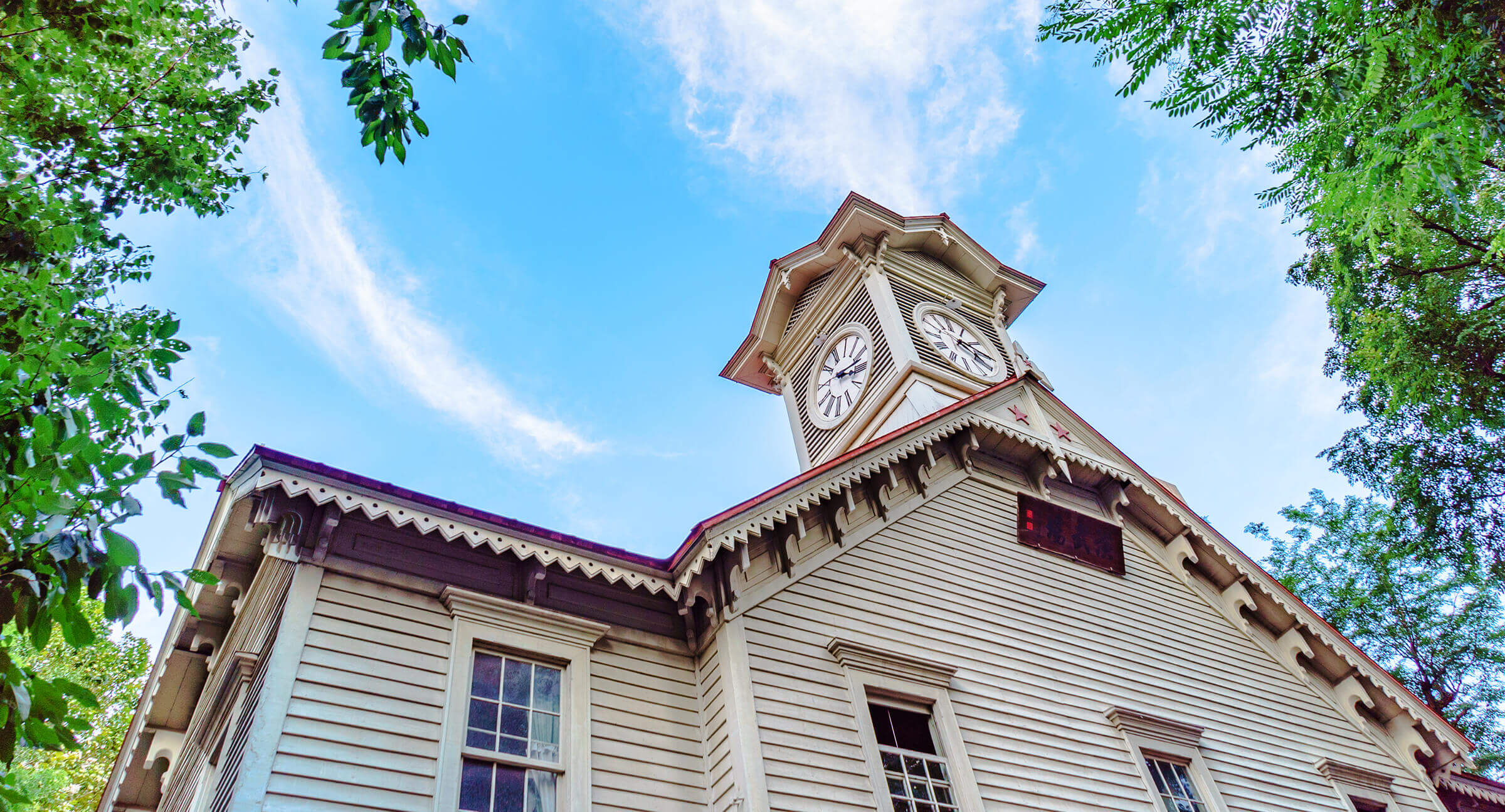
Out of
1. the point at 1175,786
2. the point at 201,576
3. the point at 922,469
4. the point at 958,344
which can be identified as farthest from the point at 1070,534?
the point at 201,576

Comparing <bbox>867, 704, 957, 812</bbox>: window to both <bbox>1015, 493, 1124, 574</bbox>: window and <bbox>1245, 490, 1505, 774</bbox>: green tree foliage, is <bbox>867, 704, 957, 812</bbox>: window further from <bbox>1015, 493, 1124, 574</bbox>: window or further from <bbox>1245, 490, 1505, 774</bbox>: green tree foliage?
<bbox>1245, 490, 1505, 774</bbox>: green tree foliage

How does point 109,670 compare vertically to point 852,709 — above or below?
above

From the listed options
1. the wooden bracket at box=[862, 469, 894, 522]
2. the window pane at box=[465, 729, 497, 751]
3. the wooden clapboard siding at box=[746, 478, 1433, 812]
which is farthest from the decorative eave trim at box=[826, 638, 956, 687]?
the window pane at box=[465, 729, 497, 751]

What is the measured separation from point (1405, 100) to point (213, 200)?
12748 millimetres

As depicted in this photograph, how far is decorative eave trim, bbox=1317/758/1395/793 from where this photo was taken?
40.7ft

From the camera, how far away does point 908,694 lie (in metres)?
9.33

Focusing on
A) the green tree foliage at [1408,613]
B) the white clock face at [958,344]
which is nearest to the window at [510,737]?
the white clock face at [958,344]

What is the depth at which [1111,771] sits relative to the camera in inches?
394

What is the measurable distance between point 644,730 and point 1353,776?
10725mm

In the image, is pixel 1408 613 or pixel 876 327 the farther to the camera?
pixel 1408 613

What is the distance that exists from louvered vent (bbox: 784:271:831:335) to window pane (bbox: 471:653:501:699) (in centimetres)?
1188

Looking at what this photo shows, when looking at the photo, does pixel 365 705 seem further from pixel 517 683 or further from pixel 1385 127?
pixel 1385 127

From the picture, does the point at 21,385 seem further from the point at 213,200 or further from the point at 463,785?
the point at 213,200

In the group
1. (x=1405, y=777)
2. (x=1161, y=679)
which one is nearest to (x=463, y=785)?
(x=1161, y=679)
